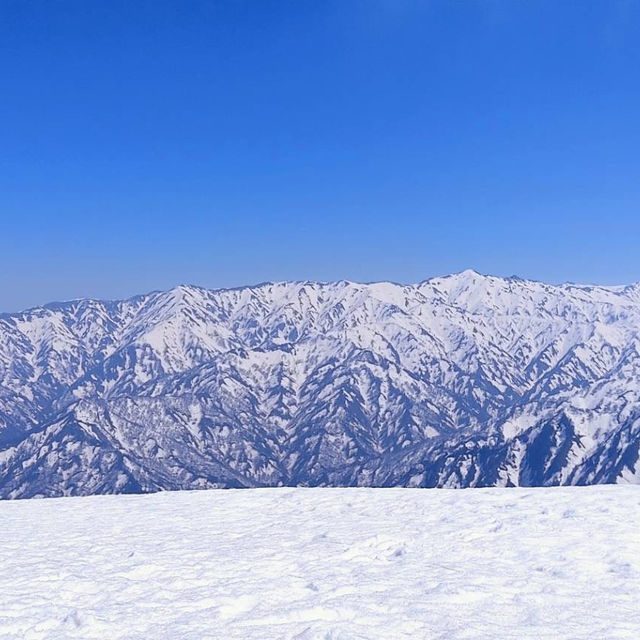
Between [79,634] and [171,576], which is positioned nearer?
[79,634]

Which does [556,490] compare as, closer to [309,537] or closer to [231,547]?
[309,537]

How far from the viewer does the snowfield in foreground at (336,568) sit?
41.5 ft

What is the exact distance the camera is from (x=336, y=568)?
16172mm

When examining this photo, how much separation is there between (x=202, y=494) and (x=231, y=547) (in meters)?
10.4

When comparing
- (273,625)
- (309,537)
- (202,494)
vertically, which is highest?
(273,625)

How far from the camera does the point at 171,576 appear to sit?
626 inches

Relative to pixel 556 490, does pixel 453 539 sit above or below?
above

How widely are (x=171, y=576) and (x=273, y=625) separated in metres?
4.40

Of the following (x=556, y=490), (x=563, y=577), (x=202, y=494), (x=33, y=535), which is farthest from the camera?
(x=202, y=494)

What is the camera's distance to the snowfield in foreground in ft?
41.5

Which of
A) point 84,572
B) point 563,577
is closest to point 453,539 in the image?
point 563,577

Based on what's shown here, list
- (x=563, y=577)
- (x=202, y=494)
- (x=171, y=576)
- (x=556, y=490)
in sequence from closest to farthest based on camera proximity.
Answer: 1. (x=563, y=577)
2. (x=171, y=576)
3. (x=556, y=490)
4. (x=202, y=494)

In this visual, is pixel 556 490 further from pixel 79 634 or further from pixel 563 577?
pixel 79 634

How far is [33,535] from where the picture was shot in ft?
69.1
